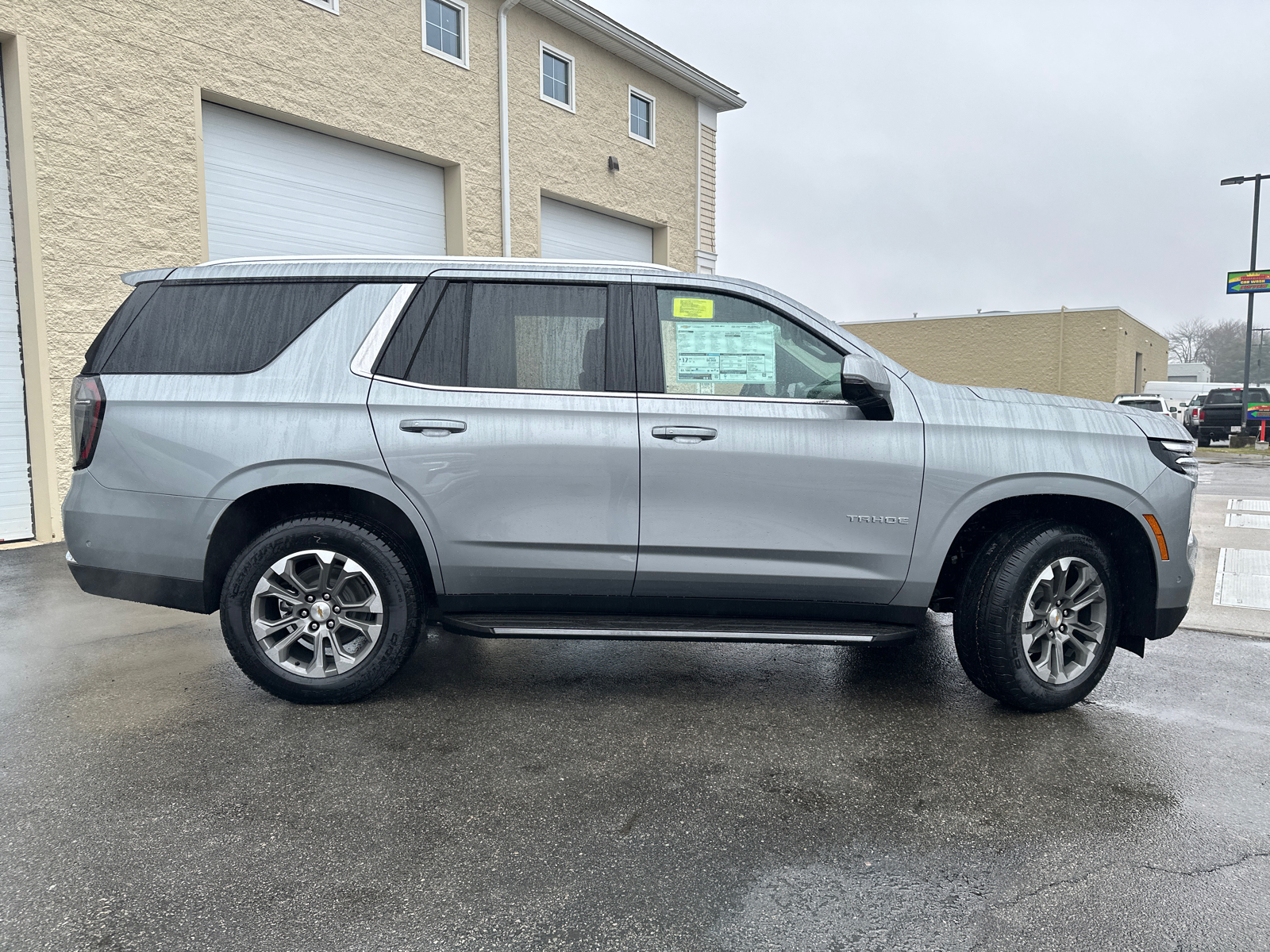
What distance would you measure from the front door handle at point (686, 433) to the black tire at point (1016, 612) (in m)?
1.29

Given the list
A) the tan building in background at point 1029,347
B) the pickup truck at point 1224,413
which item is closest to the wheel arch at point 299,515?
the pickup truck at point 1224,413

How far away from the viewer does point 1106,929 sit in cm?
218

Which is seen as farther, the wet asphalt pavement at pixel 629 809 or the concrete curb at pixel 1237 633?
the concrete curb at pixel 1237 633

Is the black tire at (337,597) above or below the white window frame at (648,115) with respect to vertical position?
below

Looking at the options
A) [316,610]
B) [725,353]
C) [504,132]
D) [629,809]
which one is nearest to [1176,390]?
[504,132]

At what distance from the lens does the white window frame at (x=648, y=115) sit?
14.4 meters

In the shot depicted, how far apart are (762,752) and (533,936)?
138cm

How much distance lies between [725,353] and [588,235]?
11.1 meters

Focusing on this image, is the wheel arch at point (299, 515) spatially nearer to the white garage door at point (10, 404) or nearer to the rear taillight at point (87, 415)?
the rear taillight at point (87, 415)

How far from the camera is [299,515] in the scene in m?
3.66

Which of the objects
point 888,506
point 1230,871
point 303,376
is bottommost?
point 1230,871

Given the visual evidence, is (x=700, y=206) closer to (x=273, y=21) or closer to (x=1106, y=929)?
(x=273, y=21)

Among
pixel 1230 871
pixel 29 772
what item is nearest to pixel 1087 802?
pixel 1230 871

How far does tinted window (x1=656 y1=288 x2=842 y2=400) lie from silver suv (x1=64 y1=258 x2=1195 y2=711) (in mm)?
11
